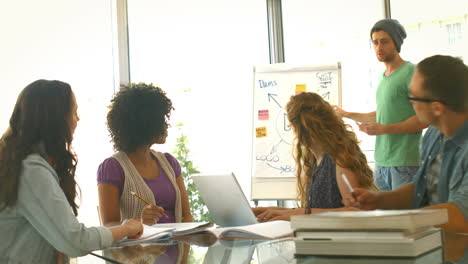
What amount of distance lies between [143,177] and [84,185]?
1.66 meters

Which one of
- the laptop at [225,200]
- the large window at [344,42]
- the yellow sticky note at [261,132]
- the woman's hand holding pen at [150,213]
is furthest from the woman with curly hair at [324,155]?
the large window at [344,42]

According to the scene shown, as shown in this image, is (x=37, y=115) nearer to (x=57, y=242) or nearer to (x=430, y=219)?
(x=57, y=242)

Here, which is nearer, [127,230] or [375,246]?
[375,246]

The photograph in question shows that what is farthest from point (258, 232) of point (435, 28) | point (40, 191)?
point (435, 28)

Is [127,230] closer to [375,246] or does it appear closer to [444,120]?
[375,246]

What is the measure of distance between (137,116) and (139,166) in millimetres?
263

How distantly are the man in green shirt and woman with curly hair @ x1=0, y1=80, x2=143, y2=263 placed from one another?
184cm

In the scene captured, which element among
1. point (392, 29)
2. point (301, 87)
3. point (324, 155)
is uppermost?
point (392, 29)

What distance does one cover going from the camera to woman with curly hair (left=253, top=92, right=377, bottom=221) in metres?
2.14

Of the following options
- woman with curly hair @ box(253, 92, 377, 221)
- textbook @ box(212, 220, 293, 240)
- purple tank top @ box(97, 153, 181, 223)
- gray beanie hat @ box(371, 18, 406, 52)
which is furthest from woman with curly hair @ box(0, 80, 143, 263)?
gray beanie hat @ box(371, 18, 406, 52)

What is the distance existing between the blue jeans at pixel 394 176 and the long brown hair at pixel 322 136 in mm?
1001

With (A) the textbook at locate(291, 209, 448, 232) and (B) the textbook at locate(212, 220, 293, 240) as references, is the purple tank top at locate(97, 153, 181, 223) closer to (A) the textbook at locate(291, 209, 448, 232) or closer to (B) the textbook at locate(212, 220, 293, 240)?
(B) the textbook at locate(212, 220, 293, 240)

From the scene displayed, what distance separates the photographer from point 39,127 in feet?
5.62

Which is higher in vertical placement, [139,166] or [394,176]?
[139,166]
